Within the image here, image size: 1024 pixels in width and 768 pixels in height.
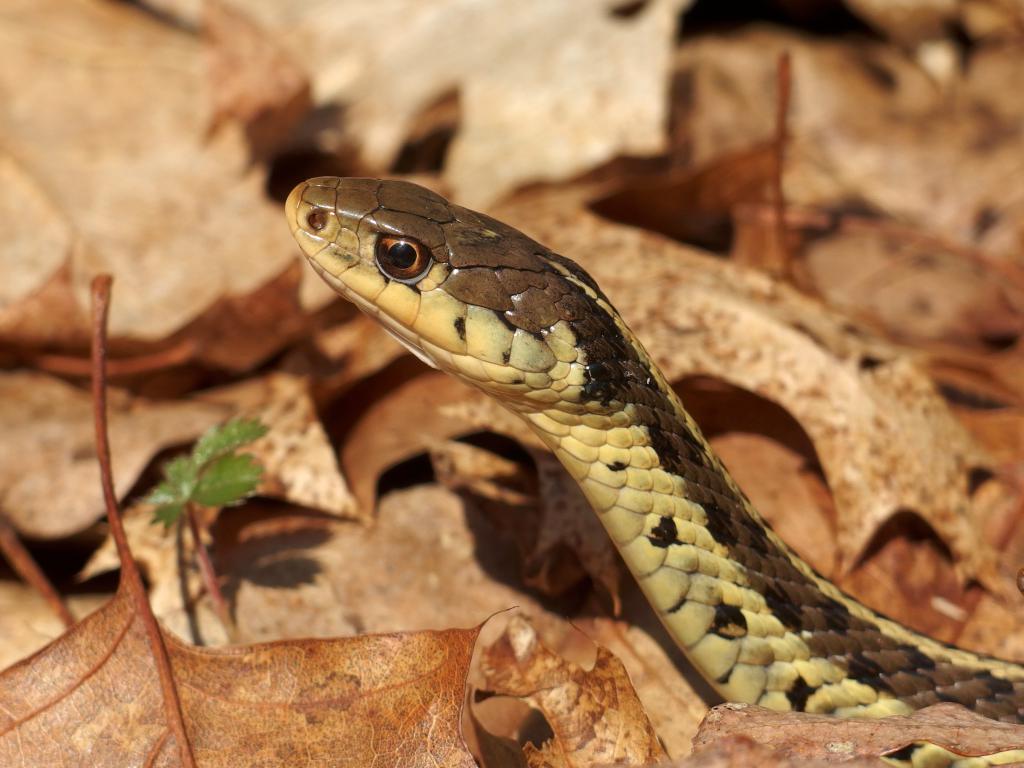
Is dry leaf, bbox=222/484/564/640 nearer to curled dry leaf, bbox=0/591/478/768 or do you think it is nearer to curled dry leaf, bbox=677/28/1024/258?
curled dry leaf, bbox=0/591/478/768

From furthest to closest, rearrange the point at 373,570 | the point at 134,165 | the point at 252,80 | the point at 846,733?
the point at 252,80 < the point at 134,165 < the point at 373,570 < the point at 846,733

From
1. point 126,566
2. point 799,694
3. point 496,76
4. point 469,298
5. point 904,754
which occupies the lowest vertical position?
point 799,694

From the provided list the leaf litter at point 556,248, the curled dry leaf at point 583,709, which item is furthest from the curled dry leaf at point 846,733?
the curled dry leaf at point 583,709

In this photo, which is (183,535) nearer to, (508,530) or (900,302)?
(508,530)

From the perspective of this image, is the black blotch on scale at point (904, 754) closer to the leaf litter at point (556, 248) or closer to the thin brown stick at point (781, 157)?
the leaf litter at point (556, 248)

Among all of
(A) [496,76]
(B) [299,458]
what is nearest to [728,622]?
(B) [299,458]

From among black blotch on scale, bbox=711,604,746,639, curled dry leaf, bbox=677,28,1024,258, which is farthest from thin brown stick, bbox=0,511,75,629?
curled dry leaf, bbox=677,28,1024,258

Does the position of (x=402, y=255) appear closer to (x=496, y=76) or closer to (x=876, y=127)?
(x=496, y=76)
